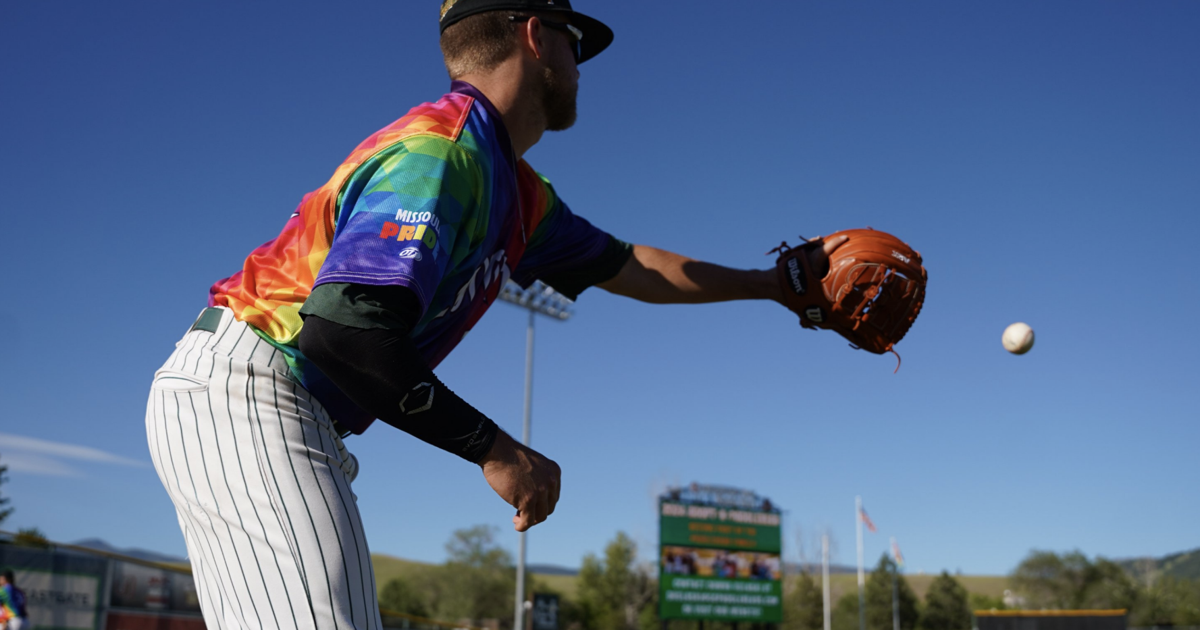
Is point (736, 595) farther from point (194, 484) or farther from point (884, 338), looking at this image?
point (194, 484)

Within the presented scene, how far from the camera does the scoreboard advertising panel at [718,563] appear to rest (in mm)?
23844

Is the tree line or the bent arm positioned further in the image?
the tree line

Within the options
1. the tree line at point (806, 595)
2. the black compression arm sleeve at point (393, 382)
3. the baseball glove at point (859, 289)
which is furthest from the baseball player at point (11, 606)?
the tree line at point (806, 595)

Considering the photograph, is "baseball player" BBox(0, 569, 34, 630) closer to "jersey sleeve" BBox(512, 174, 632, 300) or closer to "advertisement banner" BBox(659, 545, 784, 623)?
"jersey sleeve" BBox(512, 174, 632, 300)

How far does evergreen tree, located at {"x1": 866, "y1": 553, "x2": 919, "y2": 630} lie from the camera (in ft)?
179

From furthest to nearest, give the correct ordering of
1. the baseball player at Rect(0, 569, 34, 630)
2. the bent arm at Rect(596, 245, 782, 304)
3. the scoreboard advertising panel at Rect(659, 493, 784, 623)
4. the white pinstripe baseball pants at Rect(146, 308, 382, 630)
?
the scoreboard advertising panel at Rect(659, 493, 784, 623), the baseball player at Rect(0, 569, 34, 630), the bent arm at Rect(596, 245, 782, 304), the white pinstripe baseball pants at Rect(146, 308, 382, 630)

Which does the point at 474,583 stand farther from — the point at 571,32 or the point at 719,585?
the point at 571,32

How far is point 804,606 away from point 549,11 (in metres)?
54.7

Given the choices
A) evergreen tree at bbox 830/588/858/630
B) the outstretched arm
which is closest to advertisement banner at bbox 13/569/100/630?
the outstretched arm

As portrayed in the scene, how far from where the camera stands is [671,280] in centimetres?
304

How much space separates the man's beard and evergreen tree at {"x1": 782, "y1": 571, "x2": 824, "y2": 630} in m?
54.1

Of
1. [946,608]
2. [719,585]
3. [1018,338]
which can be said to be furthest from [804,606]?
[1018,338]

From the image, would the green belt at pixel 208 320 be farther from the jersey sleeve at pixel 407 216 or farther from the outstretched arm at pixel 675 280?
the outstretched arm at pixel 675 280

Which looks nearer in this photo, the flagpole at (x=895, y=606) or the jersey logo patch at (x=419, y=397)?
the jersey logo patch at (x=419, y=397)
